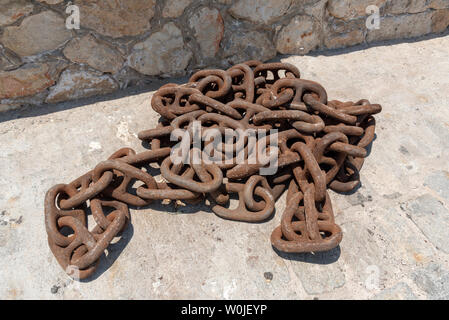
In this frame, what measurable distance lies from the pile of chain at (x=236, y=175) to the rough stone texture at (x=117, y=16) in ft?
1.97

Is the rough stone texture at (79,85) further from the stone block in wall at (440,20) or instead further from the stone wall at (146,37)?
the stone block in wall at (440,20)

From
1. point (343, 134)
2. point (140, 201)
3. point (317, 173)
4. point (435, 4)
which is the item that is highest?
point (435, 4)

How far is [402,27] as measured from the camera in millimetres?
3545

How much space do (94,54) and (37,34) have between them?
0.42 m

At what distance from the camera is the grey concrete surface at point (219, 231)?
5.50ft

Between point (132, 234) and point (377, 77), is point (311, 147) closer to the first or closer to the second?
point (132, 234)

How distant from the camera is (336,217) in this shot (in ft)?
6.57

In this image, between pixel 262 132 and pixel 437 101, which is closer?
pixel 262 132

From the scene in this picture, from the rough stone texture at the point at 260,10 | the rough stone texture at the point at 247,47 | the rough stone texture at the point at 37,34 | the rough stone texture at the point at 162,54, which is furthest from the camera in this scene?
the rough stone texture at the point at 247,47

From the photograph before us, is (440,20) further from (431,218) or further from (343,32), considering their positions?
(431,218)

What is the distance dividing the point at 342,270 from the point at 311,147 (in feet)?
2.63

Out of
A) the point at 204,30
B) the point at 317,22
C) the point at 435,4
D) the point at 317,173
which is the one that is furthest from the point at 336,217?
the point at 435,4

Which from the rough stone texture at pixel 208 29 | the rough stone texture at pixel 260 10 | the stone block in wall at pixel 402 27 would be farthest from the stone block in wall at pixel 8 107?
the stone block in wall at pixel 402 27

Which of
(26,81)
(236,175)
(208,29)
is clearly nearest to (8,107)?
(26,81)
